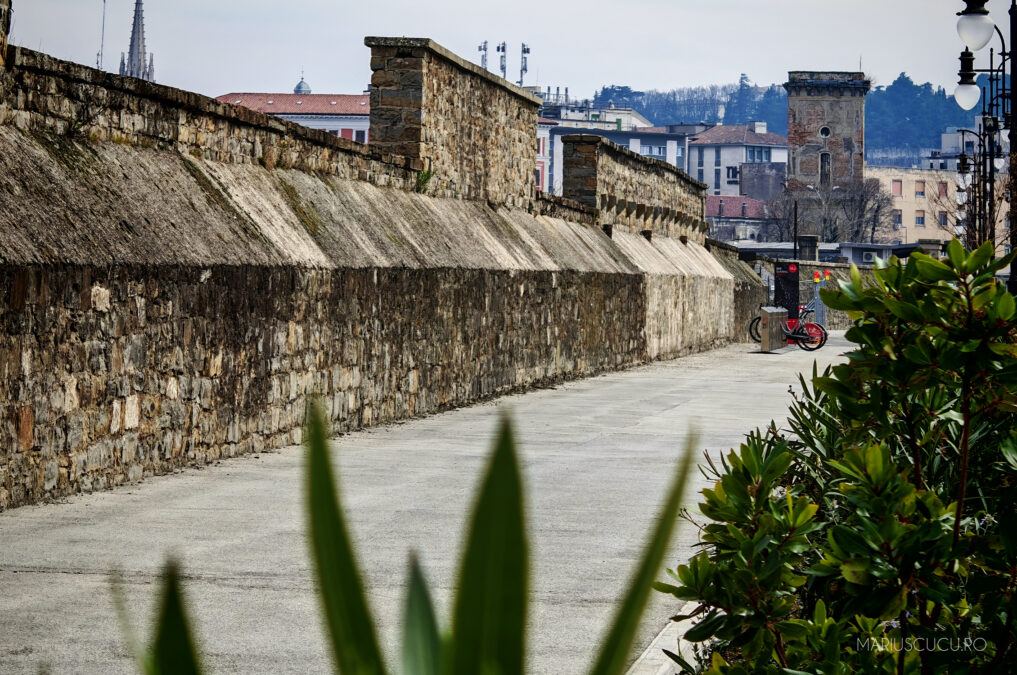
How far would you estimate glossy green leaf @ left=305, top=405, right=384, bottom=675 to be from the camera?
72 cm

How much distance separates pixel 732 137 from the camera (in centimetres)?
16238

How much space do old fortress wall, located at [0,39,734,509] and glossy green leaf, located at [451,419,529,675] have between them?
4.24 m

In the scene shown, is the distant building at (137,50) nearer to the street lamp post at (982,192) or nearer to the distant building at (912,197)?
the distant building at (912,197)

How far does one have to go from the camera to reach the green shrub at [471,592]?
72 cm

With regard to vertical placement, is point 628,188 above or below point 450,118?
above

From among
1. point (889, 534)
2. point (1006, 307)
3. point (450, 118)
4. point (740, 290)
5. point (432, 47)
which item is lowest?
point (889, 534)

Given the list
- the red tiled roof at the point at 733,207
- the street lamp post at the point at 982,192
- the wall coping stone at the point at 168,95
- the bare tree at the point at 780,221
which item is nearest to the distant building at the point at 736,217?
the red tiled roof at the point at 733,207

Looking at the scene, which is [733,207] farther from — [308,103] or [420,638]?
[420,638]

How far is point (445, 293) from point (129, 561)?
821 cm

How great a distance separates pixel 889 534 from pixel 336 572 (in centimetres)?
230

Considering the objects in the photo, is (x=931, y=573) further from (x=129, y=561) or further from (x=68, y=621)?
(x=129, y=561)

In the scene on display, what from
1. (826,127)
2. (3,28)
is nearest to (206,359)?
(3,28)

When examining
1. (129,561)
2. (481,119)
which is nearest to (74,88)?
(129,561)

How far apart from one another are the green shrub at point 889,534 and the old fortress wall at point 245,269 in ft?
7.32
